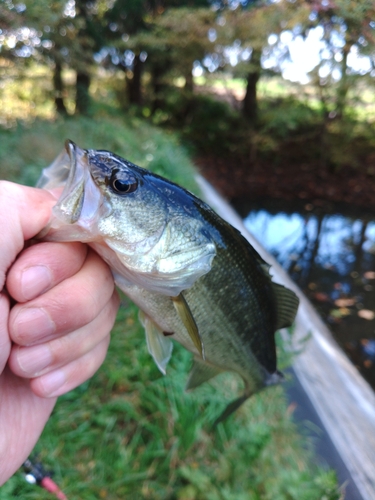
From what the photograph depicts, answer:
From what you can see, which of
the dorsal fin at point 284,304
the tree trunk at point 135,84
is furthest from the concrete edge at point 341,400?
the tree trunk at point 135,84

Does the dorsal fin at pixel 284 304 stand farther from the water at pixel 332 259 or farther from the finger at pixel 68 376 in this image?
the water at pixel 332 259

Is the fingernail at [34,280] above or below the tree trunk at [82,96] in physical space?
below

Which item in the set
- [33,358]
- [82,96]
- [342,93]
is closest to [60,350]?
[33,358]

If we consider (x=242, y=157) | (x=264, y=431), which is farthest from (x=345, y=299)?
(x=242, y=157)

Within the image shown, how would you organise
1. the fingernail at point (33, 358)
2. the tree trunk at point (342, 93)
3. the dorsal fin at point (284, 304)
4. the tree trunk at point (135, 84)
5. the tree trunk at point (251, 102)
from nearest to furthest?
the fingernail at point (33, 358)
the dorsal fin at point (284, 304)
the tree trunk at point (342, 93)
the tree trunk at point (251, 102)
the tree trunk at point (135, 84)

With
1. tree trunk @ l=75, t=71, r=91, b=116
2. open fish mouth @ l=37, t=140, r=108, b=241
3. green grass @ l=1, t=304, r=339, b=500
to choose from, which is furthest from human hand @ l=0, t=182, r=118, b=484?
tree trunk @ l=75, t=71, r=91, b=116

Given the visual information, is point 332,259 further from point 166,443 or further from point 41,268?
point 41,268

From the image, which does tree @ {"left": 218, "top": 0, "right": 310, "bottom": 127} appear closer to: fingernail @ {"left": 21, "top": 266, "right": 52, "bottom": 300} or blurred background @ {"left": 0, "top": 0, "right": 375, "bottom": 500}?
blurred background @ {"left": 0, "top": 0, "right": 375, "bottom": 500}
